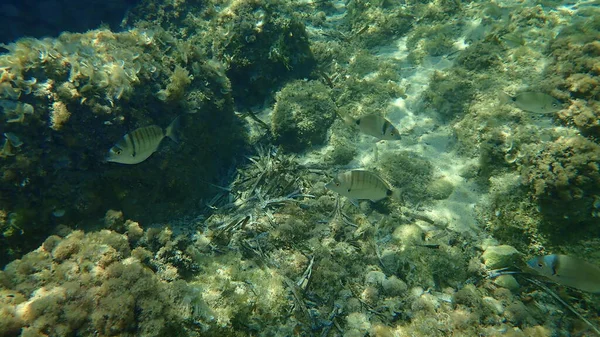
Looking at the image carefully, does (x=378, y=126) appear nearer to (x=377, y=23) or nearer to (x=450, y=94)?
(x=450, y=94)

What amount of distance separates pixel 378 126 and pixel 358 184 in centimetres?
A: 100

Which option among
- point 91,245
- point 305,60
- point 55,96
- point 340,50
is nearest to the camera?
point 91,245

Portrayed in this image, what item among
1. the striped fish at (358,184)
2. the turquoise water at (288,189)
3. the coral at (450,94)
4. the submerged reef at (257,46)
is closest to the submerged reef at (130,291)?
the turquoise water at (288,189)

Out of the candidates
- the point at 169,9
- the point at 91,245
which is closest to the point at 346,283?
the point at 91,245

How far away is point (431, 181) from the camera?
4.83m

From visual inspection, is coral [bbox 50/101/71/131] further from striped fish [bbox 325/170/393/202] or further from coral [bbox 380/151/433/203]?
coral [bbox 380/151/433/203]

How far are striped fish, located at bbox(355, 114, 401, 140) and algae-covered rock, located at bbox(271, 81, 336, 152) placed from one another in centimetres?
208

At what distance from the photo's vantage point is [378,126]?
3.66 meters

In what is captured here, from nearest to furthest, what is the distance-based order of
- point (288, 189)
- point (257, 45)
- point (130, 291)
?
point (130, 291)
point (288, 189)
point (257, 45)

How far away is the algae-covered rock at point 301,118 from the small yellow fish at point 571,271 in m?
3.90

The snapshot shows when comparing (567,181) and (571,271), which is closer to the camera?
(571,271)

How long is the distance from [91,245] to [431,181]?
473cm

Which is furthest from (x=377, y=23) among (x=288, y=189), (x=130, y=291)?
(x=130, y=291)

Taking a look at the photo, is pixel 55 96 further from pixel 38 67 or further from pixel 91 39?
pixel 91 39
